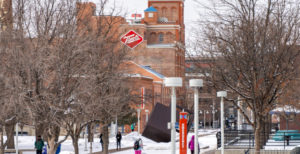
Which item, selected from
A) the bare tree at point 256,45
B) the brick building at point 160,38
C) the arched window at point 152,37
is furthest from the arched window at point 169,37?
the bare tree at point 256,45

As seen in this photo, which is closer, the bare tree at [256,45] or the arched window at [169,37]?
the bare tree at [256,45]

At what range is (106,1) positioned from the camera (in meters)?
33.1

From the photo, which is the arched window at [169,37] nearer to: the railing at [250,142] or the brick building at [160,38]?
the brick building at [160,38]

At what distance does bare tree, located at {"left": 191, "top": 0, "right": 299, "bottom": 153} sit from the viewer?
60.6 ft

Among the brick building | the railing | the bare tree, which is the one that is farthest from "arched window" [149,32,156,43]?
the bare tree

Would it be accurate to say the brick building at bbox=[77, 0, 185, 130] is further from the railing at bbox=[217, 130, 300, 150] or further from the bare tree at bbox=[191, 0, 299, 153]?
the bare tree at bbox=[191, 0, 299, 153]

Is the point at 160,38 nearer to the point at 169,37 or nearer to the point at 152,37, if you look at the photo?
the point at 152,37

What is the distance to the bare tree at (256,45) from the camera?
18.5 meters

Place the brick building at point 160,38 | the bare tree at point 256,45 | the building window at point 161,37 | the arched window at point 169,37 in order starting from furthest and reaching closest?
the building window at point 161,37 < the arched window at point 169,37 < the brick building at point 160,38 < the bare tree at point 256,45

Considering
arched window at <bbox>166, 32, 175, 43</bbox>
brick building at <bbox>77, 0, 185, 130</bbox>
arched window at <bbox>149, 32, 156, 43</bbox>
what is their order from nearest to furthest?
brick building at <bbox>77, 0, 185, 130</bbox> → arched window at <bbox>166, 32, 175, 43</bbox> → arched window at <bbox>149, 32, 156, 43</bbox>

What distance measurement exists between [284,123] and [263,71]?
42.2 metres


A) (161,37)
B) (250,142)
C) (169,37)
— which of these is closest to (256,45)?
(250,142)

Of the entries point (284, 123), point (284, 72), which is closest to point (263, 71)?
point (284, 72)

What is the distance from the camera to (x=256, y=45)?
18750 millimetres
